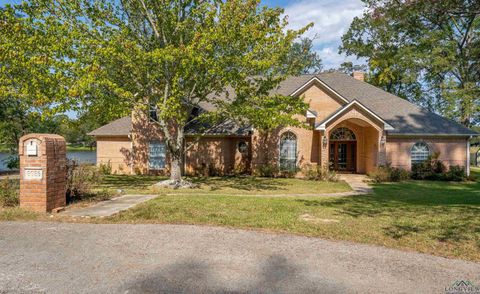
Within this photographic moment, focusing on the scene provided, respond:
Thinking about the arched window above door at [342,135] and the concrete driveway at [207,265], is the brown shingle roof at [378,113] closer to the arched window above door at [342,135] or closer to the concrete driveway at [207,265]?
the arched window above door at [342,135]

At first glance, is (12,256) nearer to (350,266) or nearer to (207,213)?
(207,213)

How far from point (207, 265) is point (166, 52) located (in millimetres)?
9071

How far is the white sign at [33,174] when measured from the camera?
810 centimetres

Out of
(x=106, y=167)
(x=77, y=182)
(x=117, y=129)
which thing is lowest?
(x=106, y=167)

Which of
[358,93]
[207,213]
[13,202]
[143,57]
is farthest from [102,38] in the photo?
[358,93]

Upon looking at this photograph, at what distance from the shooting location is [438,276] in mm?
4426

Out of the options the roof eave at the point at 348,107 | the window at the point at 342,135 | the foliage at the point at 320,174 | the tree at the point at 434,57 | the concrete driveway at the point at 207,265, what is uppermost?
the tree at the point at 434,57

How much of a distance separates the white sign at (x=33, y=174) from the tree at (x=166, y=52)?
396 cm

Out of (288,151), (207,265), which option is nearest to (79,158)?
(207,265)

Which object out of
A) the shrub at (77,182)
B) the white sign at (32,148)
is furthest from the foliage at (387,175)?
the white sign at (32,148)

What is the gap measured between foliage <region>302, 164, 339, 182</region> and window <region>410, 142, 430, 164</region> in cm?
641

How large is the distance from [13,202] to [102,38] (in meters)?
7.71

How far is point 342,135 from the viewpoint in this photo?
2245 centimetres

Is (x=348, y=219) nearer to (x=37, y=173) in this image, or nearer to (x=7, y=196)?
(x=37, y=173)
